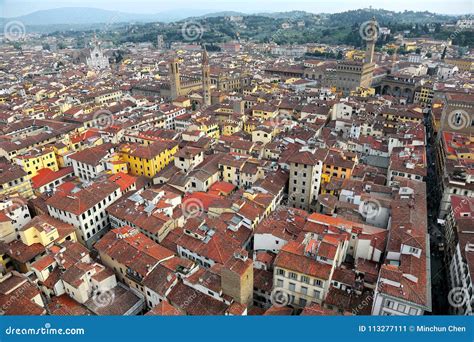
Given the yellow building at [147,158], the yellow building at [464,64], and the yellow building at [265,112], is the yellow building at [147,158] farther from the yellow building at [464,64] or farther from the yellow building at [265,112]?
the yellow building at [464,64]

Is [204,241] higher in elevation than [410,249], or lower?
lower

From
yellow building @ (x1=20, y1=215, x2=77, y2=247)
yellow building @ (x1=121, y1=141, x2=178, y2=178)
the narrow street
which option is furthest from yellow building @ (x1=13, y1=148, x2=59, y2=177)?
the narrow street

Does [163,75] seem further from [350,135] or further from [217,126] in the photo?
[350,135]

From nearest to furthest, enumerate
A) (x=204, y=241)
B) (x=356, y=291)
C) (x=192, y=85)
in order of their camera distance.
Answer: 1. (x=356, y=291)
2. (x=204, y=241)
3. (x=192, y=85)

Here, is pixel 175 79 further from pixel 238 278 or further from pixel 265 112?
pixel 238 278

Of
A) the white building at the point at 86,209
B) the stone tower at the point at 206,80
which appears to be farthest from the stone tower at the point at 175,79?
the white building at the point at 86,209

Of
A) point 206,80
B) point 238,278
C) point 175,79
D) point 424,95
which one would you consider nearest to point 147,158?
point 238,278

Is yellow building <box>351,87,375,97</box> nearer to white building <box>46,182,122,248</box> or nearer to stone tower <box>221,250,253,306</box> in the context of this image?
white building <box>46,182,122,248</box>

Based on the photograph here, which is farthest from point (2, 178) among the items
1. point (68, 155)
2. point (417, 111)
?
point (417, 111)
